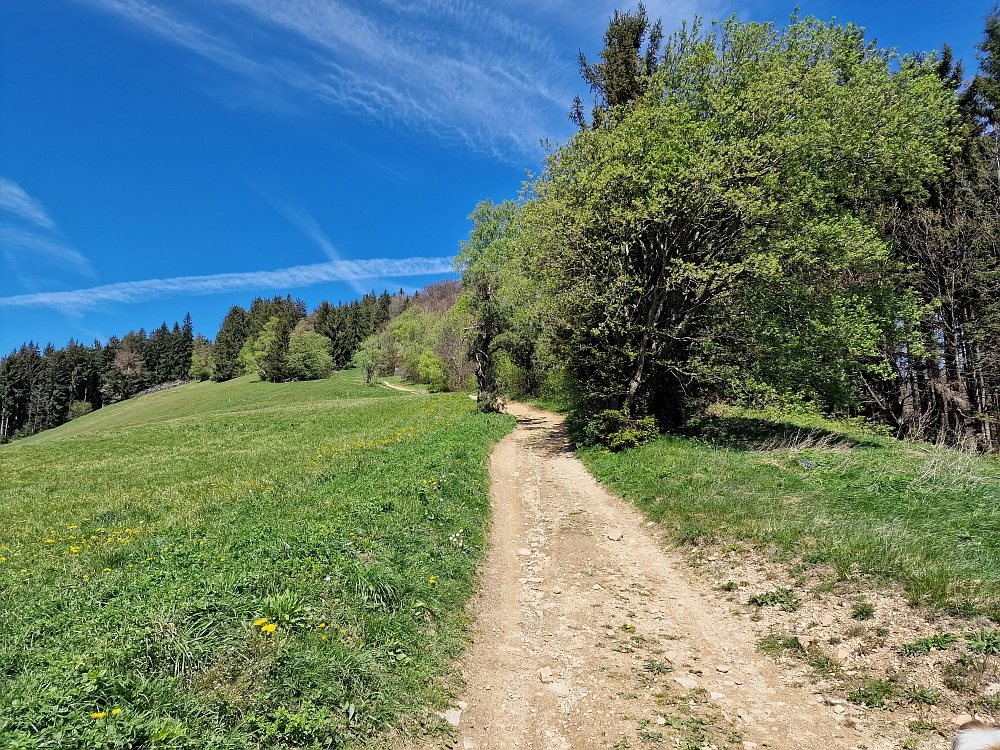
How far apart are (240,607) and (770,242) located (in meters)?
18.7

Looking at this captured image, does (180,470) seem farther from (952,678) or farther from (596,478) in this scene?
(952,678)

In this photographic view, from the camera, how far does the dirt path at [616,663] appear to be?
5.03m

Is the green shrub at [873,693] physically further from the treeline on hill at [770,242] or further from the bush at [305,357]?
the bush at [305,357]

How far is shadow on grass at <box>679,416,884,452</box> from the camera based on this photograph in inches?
643

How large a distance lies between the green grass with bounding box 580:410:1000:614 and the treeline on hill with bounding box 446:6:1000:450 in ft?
11.7

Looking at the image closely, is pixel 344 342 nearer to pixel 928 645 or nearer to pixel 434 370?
pixel 434 370

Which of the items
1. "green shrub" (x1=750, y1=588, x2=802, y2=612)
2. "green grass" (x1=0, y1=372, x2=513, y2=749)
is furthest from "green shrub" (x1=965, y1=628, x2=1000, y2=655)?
"green grass" (x1=0, y1=372, x2=513, y2=749)

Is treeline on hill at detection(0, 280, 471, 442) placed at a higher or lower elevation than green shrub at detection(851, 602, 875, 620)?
higher

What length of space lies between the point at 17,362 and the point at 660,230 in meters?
164

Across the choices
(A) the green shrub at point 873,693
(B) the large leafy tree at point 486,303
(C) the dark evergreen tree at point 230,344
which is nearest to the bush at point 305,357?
(C) the dark evergreen tree at point 230,344

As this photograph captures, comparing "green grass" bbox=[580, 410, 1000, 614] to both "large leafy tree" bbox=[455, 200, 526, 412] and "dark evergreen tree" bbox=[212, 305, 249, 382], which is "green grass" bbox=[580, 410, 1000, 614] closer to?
"large leafy tree" bbox=[455, 200, 526, 412]

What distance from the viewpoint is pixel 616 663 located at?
20.6 feet

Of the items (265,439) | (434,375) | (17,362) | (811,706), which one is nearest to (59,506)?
(265,439)

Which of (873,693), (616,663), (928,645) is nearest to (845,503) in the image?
(928,645)
